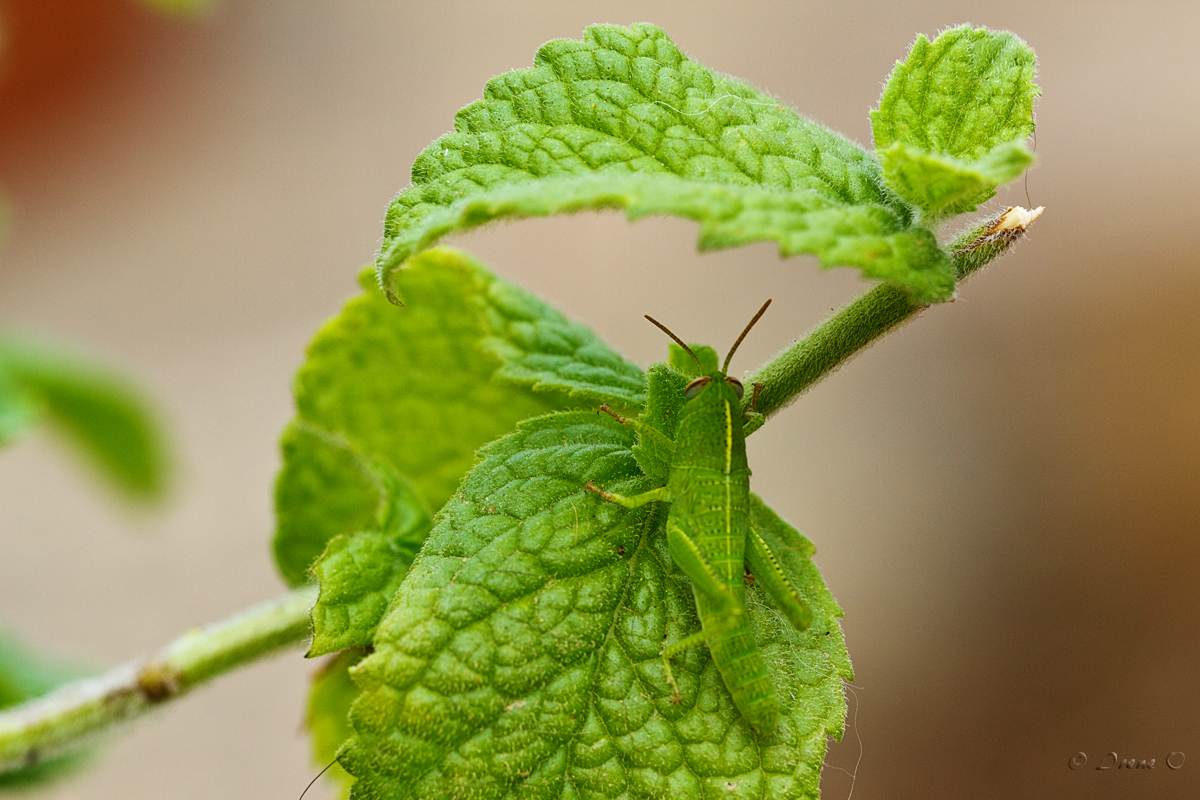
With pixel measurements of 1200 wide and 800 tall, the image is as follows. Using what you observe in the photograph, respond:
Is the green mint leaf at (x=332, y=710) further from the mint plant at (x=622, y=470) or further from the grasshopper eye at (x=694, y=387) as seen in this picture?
the grasshopper eye at (x=694, y=387)

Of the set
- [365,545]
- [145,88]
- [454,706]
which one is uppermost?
[145,88]

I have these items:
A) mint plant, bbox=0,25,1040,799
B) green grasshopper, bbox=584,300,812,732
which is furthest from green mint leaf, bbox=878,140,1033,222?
green grasshopper, bbox=584,300,812,732

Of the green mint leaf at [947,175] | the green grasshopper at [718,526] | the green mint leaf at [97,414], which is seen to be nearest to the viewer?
the green mint leaf at [947,175]

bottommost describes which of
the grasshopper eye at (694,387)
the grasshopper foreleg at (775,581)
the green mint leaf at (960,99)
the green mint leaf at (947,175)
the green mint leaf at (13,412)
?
the grasshopper foreleg at (775,581)

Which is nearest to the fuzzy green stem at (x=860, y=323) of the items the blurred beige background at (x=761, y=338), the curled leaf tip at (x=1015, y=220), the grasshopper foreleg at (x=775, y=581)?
the curled leaf tip at (x=1015, y=220)

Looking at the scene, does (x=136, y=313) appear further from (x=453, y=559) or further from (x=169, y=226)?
(x=453, y=559)

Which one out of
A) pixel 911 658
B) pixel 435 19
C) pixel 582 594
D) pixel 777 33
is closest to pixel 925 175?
pixel 582 594

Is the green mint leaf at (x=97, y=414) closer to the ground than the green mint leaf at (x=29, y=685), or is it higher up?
higher up

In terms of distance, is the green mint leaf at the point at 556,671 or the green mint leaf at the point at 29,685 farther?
the green mint leaf at the point at 29,685
